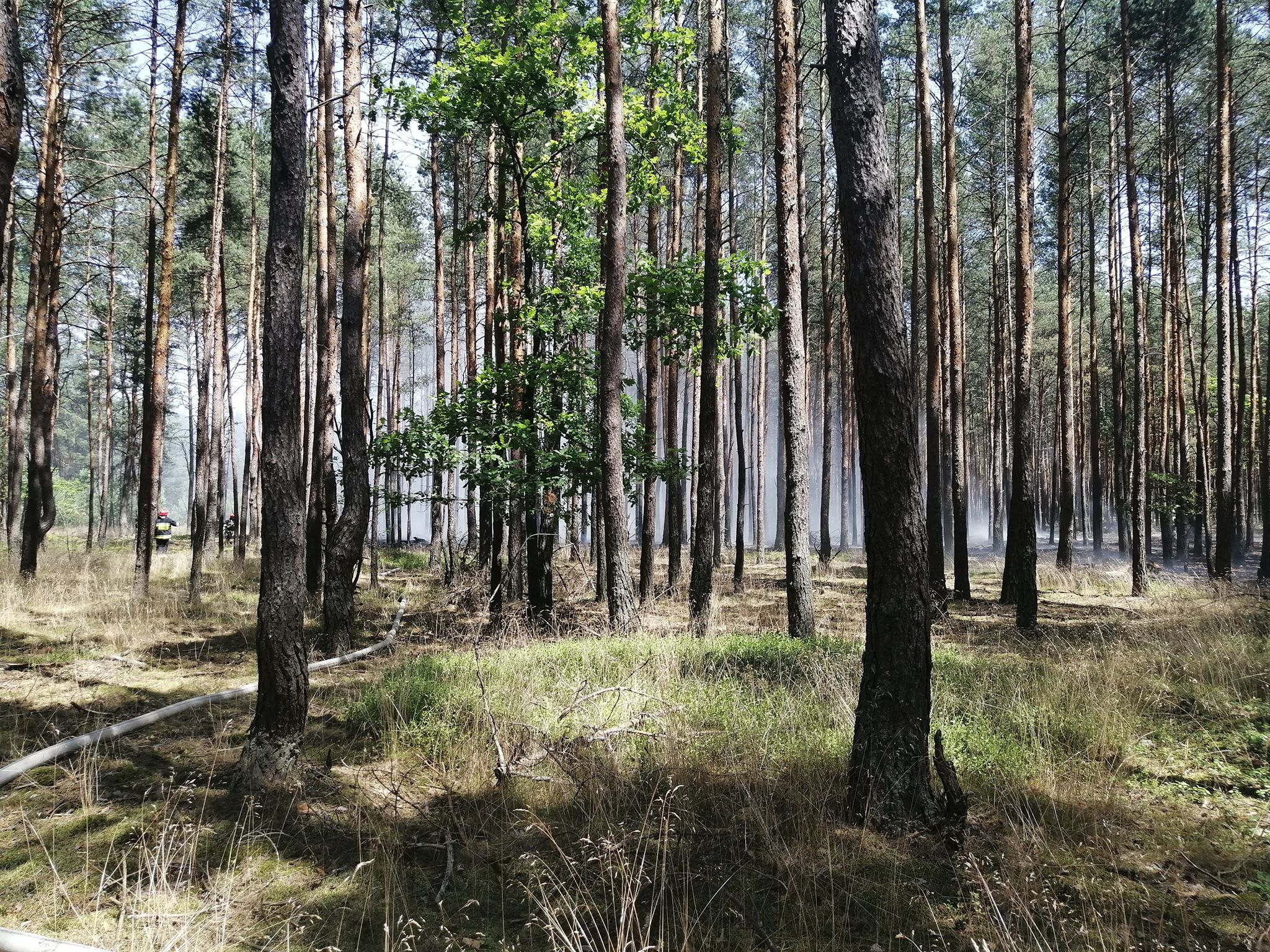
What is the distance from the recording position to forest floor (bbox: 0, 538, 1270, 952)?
3.05 metres

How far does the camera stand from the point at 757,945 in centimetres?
297

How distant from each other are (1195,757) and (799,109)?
1559cm

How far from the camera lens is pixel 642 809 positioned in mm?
4137

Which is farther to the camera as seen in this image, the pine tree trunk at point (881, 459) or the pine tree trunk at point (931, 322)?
the pine tree trunk at point (931, 322)

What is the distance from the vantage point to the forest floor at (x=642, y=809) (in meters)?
3.05

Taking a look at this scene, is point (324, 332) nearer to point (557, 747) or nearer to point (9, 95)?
point (9, 95)

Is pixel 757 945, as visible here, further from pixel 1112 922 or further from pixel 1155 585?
pixel 1155 585

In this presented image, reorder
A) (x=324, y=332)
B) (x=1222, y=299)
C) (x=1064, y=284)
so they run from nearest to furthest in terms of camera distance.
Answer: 1. (x=324, y=332)
2. (x=1064, y=284)
3. (x=1222, y=299)

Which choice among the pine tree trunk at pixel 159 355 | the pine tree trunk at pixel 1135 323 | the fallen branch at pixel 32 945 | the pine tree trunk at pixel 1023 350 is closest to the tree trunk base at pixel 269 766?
the fallen branch at pixel 32 945

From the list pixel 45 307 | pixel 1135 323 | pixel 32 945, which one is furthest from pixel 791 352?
pixel 45 307

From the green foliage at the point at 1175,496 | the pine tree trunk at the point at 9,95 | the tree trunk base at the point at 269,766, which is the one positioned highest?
the pine tree trunk at the point at 9,95

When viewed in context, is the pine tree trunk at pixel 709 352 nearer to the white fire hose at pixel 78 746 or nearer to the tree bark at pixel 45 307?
the white fire hose at pixel 78 746

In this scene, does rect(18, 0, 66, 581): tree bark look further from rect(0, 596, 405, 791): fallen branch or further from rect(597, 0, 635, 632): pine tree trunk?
rect(597, 0, 635, 632): pine tree trunk

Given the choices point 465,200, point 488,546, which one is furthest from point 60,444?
point 488,546
